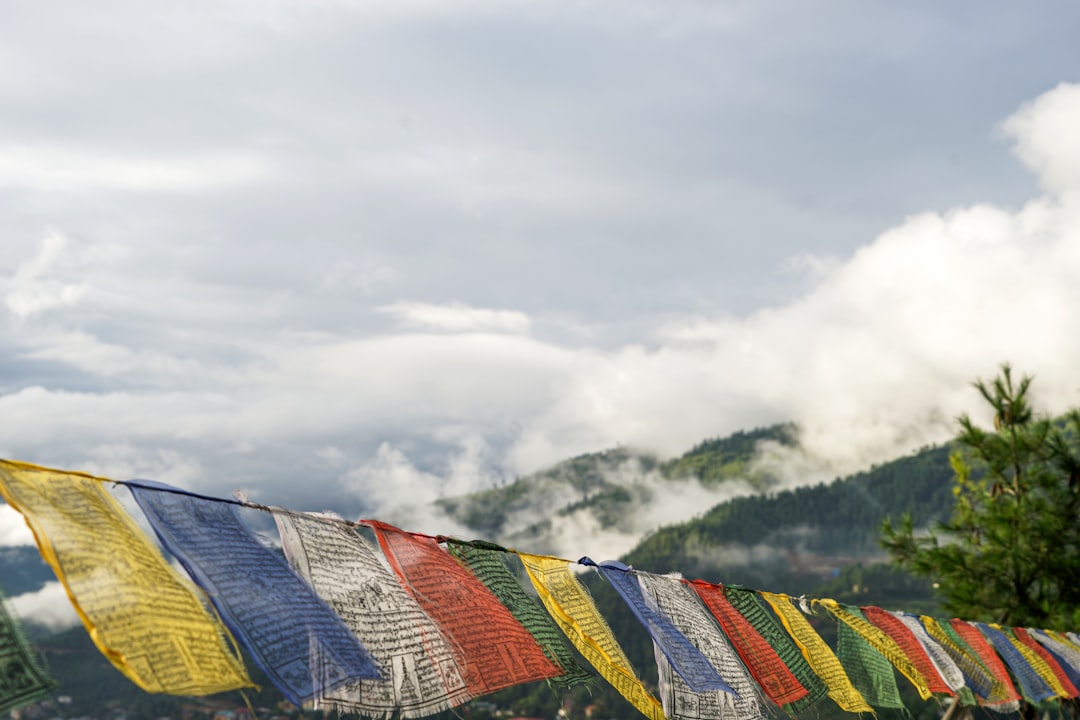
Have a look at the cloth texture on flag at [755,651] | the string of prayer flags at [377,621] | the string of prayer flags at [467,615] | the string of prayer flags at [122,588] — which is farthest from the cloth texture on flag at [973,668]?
the string of prayer flags at [122,588]

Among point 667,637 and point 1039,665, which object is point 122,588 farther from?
point 1039,665

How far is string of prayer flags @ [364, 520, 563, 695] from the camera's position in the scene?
518cm

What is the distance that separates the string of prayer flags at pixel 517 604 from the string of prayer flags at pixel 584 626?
0.38 feet

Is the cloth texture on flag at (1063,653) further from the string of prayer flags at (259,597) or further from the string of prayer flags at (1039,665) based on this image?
the string of prayer flags at (259,597)

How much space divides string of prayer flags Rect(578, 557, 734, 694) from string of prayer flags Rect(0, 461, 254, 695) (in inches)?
134

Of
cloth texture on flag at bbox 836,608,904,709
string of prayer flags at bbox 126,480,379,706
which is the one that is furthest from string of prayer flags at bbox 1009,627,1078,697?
string of prayer flags at bbox 126,480,379,706

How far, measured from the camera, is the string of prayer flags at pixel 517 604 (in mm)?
6094

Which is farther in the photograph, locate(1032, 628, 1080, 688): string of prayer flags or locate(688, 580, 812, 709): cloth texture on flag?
locate(1032, 628, 1080, 688): string of prayer flags

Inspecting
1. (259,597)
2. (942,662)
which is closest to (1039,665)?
(942,662)

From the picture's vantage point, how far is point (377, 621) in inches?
185

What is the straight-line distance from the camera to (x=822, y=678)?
8828mm

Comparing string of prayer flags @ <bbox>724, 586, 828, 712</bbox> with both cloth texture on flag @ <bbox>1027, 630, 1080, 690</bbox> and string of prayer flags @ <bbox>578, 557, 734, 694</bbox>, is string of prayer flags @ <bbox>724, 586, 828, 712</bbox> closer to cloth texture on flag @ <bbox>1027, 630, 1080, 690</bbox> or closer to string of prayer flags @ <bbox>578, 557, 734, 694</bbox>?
string of prayer flags @ <bbox>578, 557, 734, 694</bbox>

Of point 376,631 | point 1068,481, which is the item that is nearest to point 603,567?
point 376,631

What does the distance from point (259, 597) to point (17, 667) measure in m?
1.06
